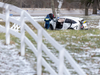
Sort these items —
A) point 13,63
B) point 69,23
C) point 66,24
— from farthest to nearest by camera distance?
1. point 66,24
2. point 69,23
3. point 13,63

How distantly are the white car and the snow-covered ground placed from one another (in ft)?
35.7

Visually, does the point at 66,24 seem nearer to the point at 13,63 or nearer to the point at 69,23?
the point at 69,23

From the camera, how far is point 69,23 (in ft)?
58.6

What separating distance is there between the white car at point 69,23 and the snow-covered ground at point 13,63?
10.9 m

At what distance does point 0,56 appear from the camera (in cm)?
658

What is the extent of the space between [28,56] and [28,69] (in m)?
1.34

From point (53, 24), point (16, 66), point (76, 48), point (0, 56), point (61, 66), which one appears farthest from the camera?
point (53, 24)

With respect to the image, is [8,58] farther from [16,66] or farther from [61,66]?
[61,66]

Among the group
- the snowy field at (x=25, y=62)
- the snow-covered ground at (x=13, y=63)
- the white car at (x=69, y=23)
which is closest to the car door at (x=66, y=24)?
the white car at (x=69, y=23)

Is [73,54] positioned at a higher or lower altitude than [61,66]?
lower

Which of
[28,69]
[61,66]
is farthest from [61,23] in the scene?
[61,66]

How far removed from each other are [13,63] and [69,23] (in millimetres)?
12393

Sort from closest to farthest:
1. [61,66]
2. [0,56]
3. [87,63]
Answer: [61,66]
[87,63]
[0,56]

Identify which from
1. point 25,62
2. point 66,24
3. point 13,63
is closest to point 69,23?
point 66,24
